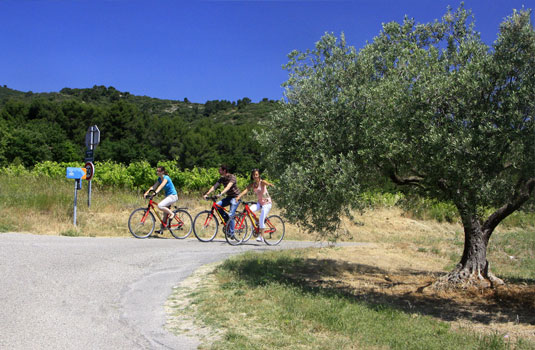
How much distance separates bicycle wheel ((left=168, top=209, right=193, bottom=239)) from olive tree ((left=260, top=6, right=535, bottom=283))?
20.3ft

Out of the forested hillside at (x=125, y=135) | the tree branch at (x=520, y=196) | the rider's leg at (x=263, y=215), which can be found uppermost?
the forested hillside at (x=125, y=135)

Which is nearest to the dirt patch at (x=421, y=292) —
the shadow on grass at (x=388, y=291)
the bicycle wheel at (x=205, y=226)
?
the shadow on grass at (x=388, y=291)

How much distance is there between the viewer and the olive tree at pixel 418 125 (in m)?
5.85

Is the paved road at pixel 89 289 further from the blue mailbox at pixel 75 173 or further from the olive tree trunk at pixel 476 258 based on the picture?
the olive tree trunk at pixel 476 258

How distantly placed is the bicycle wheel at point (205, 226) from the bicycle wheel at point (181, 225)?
1.96ft

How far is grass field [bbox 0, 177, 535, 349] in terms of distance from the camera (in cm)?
505

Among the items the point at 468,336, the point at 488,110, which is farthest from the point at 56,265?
the point at 488,110

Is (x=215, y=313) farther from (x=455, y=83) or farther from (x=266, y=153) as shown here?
(x=455, y=83)

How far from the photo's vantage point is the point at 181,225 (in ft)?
44.7

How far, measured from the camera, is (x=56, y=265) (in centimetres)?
825

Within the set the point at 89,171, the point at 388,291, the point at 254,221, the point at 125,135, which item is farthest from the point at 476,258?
the point at 125,135

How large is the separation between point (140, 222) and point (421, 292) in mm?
7869

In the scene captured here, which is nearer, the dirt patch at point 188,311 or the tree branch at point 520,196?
the dirt patch at point 188,311

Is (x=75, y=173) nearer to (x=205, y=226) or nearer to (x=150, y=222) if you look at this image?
(x=150, y=222)
